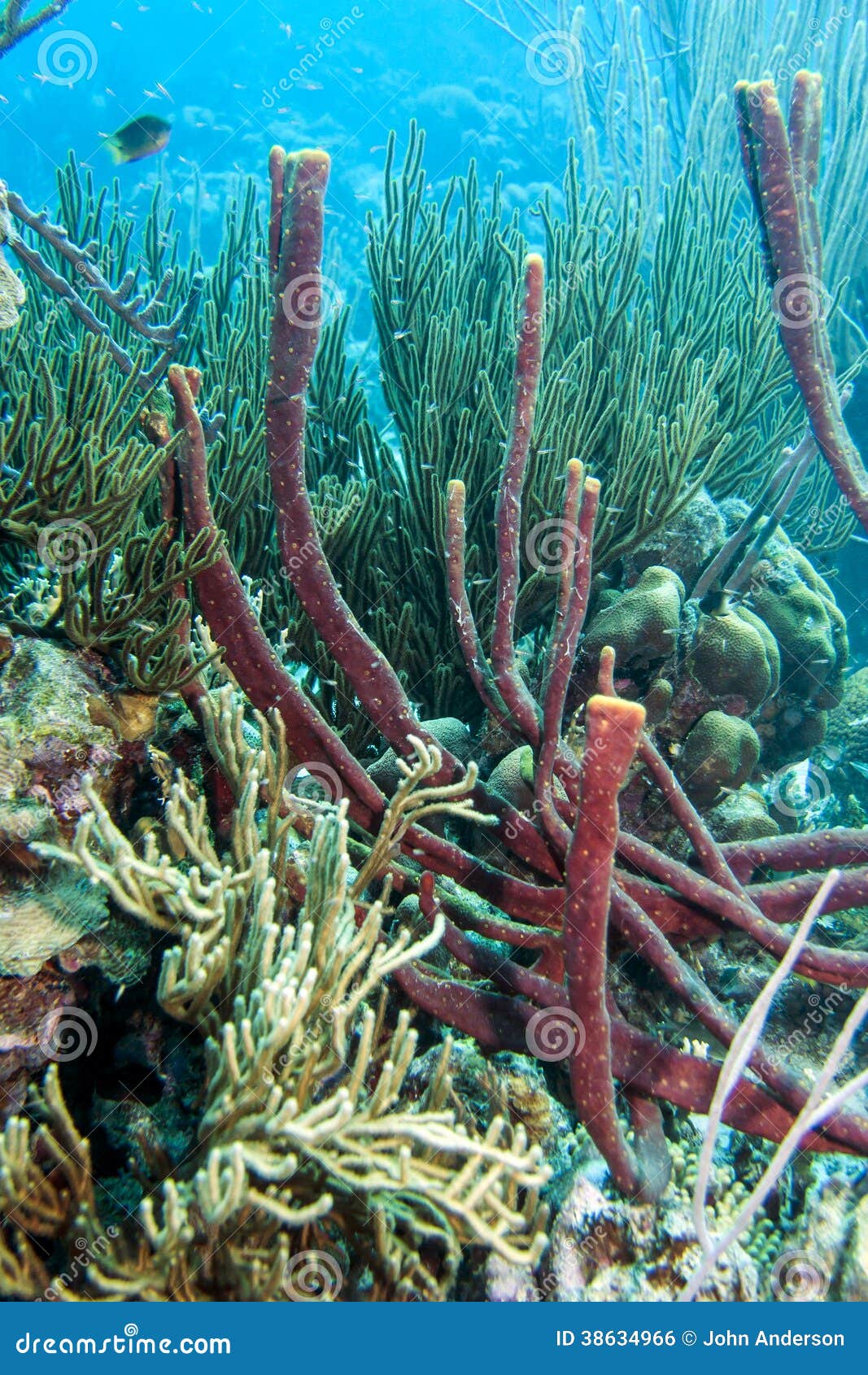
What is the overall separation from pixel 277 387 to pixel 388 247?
321cm

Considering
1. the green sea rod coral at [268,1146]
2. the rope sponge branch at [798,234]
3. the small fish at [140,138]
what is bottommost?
the green sea rod coral at [268,1146]

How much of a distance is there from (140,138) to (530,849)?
7.28 meters

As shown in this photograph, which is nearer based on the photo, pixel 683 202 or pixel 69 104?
pixel 683 202

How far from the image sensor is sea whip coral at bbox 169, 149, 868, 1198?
165cm

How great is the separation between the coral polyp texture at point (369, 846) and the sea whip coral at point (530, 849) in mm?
12

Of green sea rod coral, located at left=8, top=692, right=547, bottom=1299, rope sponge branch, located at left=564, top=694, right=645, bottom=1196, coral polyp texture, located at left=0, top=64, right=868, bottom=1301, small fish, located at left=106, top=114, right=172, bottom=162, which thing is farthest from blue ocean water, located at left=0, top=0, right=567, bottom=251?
rope sponge branch, located at left=564, top=694, right=645, bottom=1196

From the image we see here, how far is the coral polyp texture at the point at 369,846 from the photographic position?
1.39 meters

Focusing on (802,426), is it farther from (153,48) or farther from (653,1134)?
(153,48)

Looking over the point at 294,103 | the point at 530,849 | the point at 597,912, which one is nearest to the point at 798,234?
the point at 530,849

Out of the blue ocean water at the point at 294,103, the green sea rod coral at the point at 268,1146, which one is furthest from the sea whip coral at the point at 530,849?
the blue ocean water at the point at 294,103

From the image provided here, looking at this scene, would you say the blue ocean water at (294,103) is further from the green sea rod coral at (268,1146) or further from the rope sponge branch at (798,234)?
the green sea rod coral at (268,1146)

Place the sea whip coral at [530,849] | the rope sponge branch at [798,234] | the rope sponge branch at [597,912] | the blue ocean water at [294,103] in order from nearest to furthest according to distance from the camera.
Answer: the rope sponge branch at [597,912] < the sea whip coral at [530,849] < the rope sponge branch at [798,234] < the blue ocean water at [294,103]
